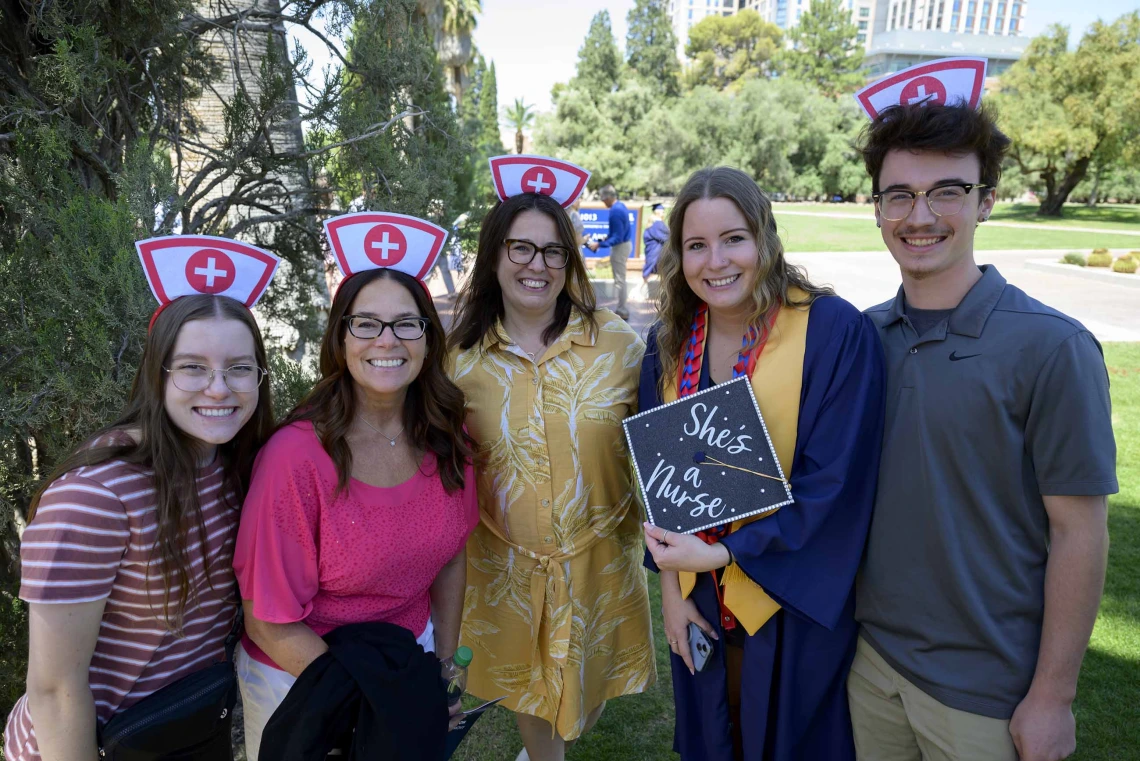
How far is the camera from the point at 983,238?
25750mm

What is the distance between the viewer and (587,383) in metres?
2.48

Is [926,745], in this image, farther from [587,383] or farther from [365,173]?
[365,173]

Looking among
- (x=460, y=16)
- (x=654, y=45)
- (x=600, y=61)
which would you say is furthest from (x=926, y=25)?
(x=460, y=16)

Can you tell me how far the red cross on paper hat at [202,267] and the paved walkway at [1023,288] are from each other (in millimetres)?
7757

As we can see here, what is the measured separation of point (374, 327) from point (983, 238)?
29013 millimetres

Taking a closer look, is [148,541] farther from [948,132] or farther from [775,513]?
[948,132]

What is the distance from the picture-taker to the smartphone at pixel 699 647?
217 cm

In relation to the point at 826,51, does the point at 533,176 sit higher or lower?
lower

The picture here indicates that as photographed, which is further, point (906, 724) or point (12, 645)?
point (12, 645)

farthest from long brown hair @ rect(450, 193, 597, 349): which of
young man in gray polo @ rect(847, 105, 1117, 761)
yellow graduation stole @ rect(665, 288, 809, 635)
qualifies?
young man in gray polo @ rect(847, 105, 1117, 761)

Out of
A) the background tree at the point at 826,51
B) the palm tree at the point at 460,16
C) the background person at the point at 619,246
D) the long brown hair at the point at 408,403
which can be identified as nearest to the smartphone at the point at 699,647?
the long brown hair at the point at 408,403

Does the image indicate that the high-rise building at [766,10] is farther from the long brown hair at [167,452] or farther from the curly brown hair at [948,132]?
the long brown hair at [167,452]

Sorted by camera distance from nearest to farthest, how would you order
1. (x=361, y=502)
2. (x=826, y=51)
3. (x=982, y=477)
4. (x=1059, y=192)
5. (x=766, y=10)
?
(x=982, y=477) → (x=361, y=502) → (x=1059, y=192) → (x=826, y=51) → (x=766, y=10)

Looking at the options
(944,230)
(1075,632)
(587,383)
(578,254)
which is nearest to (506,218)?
(578,254)
